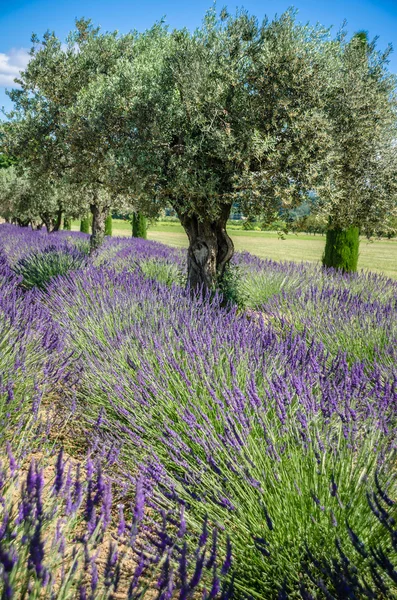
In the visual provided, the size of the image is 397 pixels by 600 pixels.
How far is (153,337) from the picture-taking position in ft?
11.6

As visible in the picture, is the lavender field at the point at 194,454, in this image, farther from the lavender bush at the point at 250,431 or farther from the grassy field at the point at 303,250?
the grassy field at the point at 303,250

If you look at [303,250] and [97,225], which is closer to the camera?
[97,225]


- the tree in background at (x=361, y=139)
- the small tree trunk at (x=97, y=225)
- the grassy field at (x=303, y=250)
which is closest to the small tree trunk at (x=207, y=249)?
the grassy field at (x=303, y=250)

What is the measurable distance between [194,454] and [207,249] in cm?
504

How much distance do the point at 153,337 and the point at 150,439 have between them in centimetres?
97

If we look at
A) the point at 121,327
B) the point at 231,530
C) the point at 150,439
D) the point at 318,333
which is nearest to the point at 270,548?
the point at 231,530

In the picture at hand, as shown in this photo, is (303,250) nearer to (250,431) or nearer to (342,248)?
(342,248)

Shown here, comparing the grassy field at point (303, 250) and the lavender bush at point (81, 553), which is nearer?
the lavender bush at point (81, 553)

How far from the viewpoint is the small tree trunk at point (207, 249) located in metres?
6.90

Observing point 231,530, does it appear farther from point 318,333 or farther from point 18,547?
point 318,333

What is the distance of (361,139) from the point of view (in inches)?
259

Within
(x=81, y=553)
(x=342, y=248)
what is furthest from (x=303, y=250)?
(x=81, y=553)

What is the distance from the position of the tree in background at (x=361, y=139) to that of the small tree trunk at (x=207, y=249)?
5.98 ft

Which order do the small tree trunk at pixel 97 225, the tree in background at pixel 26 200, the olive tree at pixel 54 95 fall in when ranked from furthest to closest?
the tree in background at pixel 26 200 < the small tree trunk at pixel 97 225 < the olive tree at pixel 54 95
